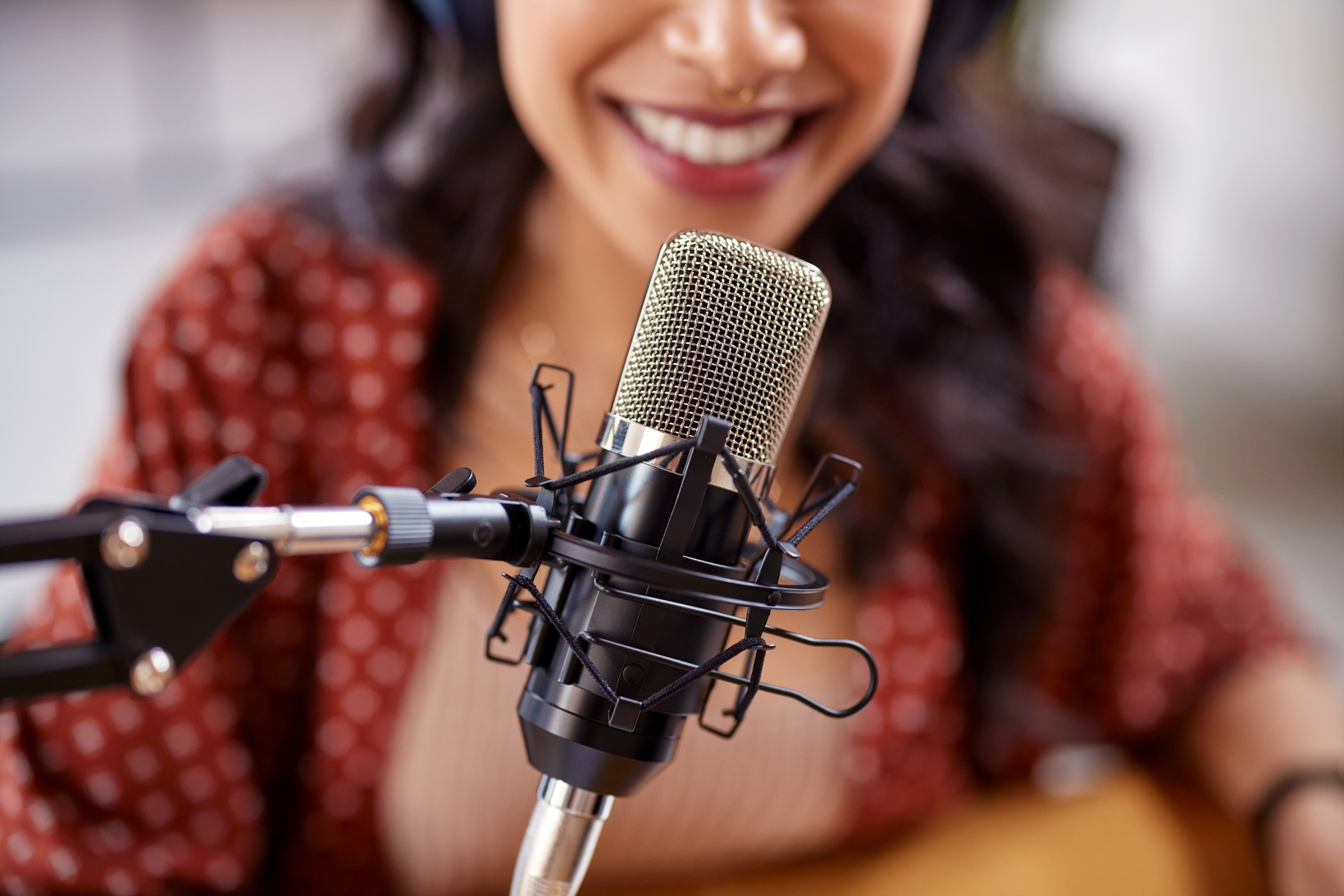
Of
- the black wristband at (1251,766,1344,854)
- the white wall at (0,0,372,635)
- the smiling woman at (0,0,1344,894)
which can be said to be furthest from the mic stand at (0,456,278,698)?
the white wall at (0,0,372,635)

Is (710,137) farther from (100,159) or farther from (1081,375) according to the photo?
(100,159)

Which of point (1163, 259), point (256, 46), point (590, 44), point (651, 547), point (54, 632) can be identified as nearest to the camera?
point (651, 547)

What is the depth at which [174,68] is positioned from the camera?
397cm

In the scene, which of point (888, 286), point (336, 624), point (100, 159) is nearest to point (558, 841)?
point (336, 624)

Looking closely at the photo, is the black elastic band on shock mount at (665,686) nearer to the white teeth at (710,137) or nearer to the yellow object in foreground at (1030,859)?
the white teeth at (710,137)

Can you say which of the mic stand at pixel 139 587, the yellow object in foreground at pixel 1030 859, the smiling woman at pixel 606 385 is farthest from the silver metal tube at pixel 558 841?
the yellow object in foreground at pixel 1030 859

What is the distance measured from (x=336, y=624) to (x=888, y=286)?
1.52 ft

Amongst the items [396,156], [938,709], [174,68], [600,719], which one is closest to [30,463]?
[396,156]

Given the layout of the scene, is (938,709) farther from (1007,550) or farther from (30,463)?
(30,463)

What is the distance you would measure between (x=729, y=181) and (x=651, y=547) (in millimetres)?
312

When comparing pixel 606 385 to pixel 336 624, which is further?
pixel 336 624

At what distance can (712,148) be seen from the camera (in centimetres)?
55

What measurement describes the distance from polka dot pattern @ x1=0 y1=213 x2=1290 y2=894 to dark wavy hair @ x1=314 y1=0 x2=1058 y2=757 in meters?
0.03

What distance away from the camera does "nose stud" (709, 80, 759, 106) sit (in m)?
0.51
